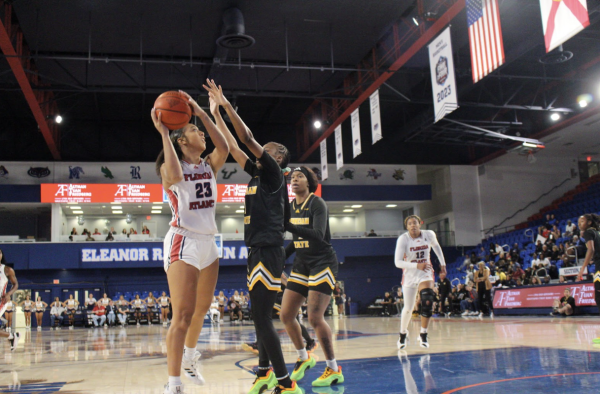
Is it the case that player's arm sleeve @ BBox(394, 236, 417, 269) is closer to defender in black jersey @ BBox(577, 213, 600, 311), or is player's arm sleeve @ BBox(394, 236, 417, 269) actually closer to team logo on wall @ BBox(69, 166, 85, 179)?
defender in black jersey @ BBox(577, 213, 600, 311)

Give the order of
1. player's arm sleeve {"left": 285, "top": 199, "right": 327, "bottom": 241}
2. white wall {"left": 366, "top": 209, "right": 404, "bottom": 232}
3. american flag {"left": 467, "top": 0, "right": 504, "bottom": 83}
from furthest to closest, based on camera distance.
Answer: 1. white wall {"left": 366, "top": 209, "right": 404, "bottom": 232}
2. american flag {"left": 467, "top": 0, "right": 504, "bottom": 83}
3. player's arm sleeve {"left": 285, "top": 199, "right": 327, "bottom": 241}

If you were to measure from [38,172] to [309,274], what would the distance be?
27.1 metres

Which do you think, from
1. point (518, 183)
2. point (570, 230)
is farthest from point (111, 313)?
point (518, 183)

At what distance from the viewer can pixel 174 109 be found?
3.87 meters

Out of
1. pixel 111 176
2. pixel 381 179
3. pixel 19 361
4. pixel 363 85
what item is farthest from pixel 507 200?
pixel 19 361

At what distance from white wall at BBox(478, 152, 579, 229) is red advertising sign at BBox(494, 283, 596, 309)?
529 inches

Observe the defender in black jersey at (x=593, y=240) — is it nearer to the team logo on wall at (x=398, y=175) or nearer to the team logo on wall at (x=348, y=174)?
the team logo on wall at (x=348, y=174)

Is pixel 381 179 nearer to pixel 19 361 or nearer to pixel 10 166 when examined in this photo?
pixel 10 166

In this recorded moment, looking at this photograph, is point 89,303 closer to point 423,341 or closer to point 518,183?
point 423,341

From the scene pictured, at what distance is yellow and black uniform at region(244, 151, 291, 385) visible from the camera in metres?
3.90

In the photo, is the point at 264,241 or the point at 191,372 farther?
the point at 191,372

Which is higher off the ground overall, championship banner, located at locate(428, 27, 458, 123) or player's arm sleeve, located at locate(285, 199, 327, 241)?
championship banner, located at locate(428, 27, 458, 123)

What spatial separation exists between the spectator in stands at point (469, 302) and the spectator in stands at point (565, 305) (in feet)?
14.1

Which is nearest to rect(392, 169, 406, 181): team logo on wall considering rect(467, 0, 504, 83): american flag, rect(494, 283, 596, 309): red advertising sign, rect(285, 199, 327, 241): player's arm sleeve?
rect(494, 283, 596, 309): red advertising sign
